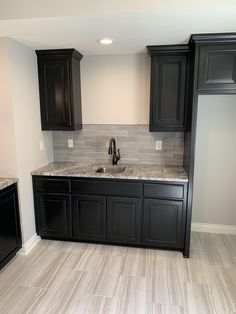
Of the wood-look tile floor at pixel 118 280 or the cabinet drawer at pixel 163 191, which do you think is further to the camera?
the cabinet drawer at pixel 163 191

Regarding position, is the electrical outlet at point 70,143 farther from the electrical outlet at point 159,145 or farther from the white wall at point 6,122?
the electrical outlet at point 159,145

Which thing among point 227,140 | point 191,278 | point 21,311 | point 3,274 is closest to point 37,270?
point 3,274

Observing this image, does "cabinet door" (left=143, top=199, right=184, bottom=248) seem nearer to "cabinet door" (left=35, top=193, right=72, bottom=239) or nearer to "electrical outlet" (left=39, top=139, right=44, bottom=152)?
"cabinet door" (left=35, top=193, right=72, bottom=239)

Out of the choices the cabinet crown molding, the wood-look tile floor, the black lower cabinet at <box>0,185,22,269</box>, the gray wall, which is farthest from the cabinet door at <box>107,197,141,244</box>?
A: the cabinet crown molding

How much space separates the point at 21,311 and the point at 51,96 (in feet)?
7.51

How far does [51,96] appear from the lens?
2973 mm

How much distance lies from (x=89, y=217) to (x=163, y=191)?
955 millimetres

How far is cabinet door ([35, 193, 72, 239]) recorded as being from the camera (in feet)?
9.51

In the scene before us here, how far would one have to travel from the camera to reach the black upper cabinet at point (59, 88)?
285 cm

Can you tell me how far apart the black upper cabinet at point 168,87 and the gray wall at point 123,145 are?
0.30m

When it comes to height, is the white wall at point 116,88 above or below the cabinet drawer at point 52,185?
above

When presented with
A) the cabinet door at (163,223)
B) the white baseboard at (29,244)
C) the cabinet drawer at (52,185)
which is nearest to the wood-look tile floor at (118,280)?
the white baseboard at (29,244)

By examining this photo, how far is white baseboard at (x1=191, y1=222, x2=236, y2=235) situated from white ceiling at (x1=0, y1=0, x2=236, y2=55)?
2387 mm

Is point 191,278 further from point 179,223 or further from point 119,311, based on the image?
point 119,311
